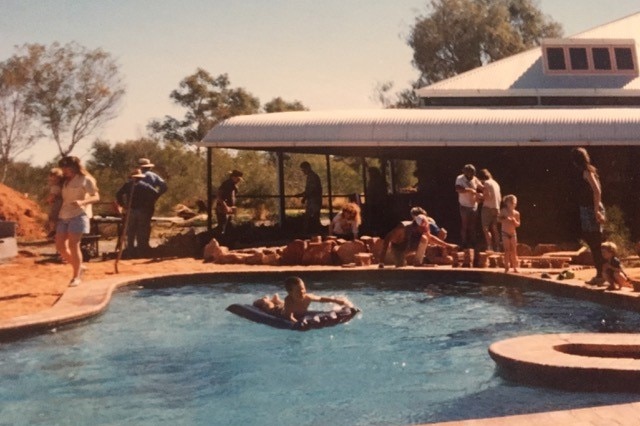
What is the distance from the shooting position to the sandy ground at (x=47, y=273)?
9.55 m

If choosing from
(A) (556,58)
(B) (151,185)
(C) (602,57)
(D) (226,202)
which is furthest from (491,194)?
(C) (602,57)

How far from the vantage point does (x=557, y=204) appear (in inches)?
691

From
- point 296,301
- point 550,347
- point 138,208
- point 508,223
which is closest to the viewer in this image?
point 550,347

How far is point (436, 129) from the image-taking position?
16547 mm

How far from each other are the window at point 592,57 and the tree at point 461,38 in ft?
77.4

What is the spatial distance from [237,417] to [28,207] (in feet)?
79.1

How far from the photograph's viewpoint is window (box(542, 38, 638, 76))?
23.8 m

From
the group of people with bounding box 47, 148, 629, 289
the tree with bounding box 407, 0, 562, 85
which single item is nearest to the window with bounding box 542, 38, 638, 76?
the group of people with bounding box 47, 148, 629, 289

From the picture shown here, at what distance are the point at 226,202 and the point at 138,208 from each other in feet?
7.13

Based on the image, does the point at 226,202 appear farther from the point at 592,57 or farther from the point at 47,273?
the point at 592,57

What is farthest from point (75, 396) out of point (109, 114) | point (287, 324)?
point (109, 114)

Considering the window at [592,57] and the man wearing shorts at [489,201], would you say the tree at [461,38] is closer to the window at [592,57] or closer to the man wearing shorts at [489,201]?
the window at [592,57]

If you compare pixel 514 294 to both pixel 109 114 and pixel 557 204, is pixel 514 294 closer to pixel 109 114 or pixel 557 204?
pixel 557 204

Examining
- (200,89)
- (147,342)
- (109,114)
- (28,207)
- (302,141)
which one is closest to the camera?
(147,342)
